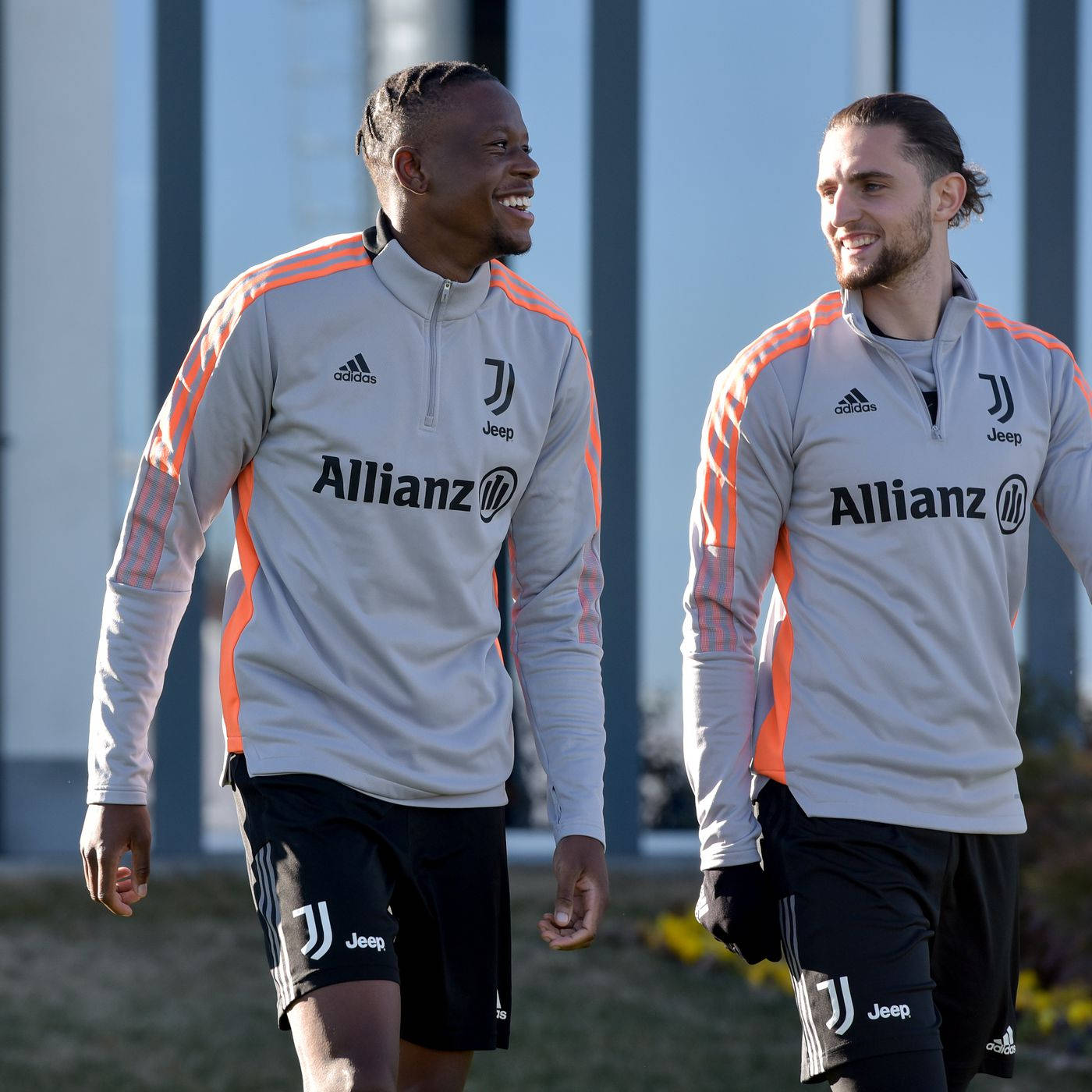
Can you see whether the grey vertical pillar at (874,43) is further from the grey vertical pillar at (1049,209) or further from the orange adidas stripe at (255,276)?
the orange adidas stripe at (255,276)

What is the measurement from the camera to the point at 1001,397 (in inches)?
131

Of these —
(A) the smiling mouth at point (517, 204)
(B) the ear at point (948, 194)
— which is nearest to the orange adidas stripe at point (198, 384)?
(A) the smiling mouth at point (517, 204)

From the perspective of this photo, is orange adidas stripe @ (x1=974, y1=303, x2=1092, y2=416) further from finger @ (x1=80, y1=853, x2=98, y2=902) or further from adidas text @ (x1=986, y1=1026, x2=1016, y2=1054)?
finger @ (x1=80, y1=853, x2=98, y2=902)

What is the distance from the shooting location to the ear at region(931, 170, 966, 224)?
3342mm

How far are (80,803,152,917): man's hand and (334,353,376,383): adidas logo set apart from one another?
797 mm

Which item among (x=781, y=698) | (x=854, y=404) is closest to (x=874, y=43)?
(x=854, y=404)

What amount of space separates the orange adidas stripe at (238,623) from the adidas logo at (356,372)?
0.22 m

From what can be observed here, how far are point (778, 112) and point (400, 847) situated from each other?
591 centimetres

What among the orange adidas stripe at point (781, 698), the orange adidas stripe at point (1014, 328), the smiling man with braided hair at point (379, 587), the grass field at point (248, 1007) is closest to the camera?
the smiling man with braided hair at point (379, 587)

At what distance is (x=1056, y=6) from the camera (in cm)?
814

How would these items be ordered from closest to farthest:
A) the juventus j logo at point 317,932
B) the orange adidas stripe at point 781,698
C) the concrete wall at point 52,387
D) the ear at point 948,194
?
1. the juventus j logo at point 317,932
2. the orange adidas stripe at point 781,698
3. the ear at point 948,194
4. the concrete wall at point 52,387

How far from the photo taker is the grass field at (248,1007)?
5.70m

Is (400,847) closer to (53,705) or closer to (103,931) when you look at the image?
(103,931)

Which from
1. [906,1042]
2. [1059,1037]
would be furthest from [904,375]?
[1059,1037]
